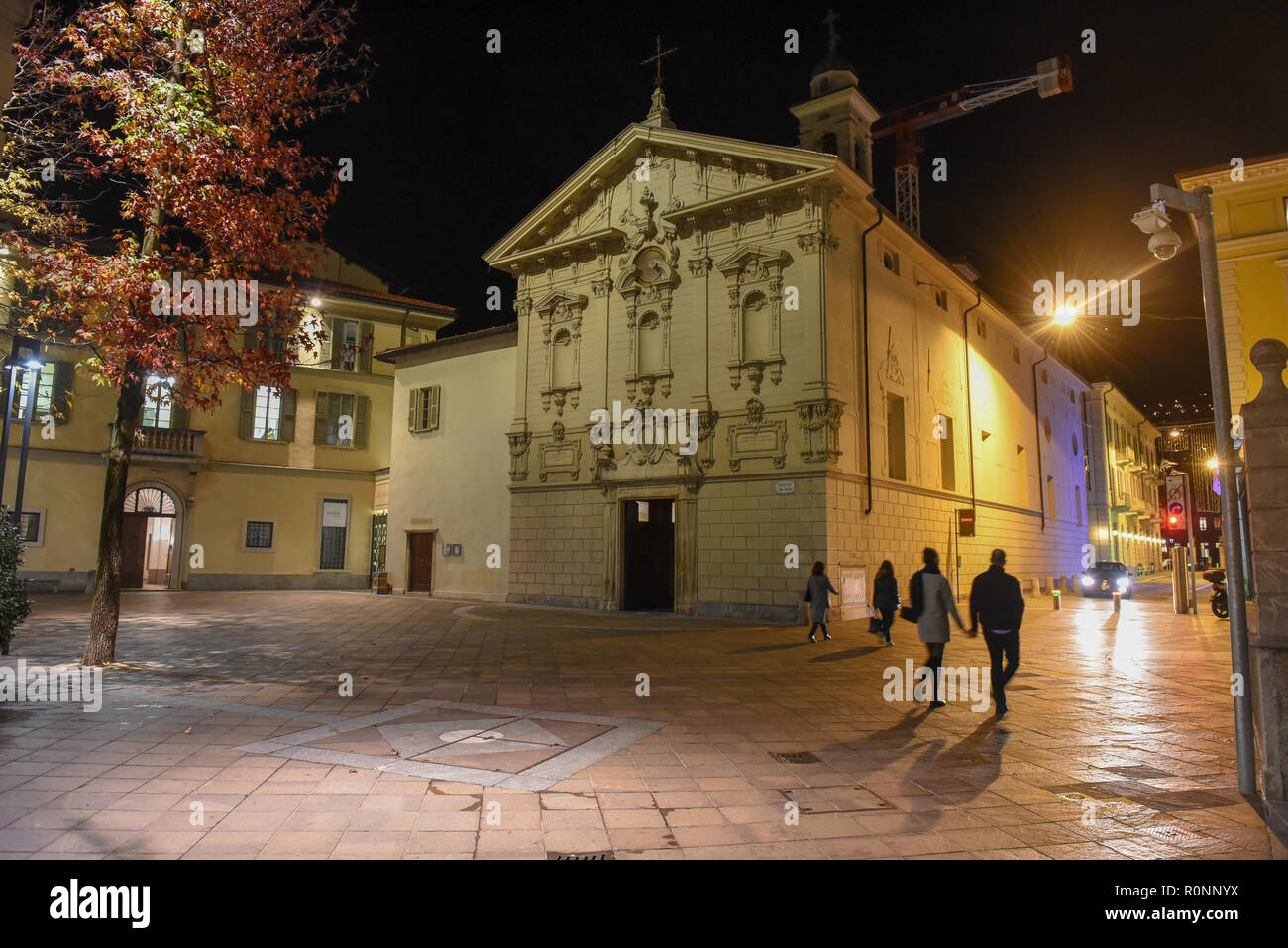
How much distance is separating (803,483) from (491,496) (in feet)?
36.8

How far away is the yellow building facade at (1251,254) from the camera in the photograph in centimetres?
2166

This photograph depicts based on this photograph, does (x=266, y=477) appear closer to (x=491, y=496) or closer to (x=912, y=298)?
(x=491, y=496)

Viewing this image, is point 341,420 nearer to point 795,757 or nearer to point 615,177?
point 615,177

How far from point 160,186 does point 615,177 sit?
50.6 ft

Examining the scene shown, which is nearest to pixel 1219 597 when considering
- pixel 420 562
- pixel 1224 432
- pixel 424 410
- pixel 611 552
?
pixel 611 552

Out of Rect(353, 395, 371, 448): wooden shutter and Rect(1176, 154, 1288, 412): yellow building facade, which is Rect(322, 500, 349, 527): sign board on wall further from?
Rect(1176, 154, 1288, 412): yellow building facade

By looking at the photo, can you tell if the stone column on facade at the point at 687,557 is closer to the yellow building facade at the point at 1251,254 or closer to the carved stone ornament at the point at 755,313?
the carved stone ornament at the point at 755,313

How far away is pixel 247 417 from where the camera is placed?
99.2ft

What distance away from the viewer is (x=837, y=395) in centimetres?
1930

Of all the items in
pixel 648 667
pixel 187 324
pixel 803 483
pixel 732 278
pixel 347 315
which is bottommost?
pixel 648 667

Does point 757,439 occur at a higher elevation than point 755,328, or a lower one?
lower

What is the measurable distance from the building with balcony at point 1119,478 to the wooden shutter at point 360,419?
38767 millimetres

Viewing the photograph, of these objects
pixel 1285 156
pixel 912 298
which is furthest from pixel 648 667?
pixel 1285 156

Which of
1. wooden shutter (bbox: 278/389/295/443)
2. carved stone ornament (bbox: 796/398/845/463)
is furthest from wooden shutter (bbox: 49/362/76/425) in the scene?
carved stone ornament (bbox: 796/398/845/463)
